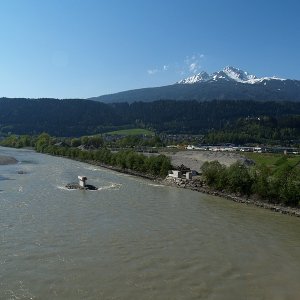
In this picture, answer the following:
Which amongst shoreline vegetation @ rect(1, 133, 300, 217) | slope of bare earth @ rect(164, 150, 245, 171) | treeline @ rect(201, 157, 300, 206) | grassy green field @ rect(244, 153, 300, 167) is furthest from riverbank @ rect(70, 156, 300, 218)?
grassy green field @ rect(244, 153, 300, 167)

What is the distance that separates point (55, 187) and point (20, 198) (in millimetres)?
8589

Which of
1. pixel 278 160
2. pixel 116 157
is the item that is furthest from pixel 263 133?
pixel 278 160

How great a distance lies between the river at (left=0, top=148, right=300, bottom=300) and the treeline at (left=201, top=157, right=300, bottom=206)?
9.93 ft

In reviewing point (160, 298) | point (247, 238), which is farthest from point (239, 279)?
point (247, 238)

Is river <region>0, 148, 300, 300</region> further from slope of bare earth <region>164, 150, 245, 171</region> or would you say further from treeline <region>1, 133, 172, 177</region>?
slope of bare earth <region>164, 150, 245, 171</region>

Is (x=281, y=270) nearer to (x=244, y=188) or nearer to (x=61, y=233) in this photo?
(x=61, y=233)

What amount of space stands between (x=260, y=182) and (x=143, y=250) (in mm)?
20535

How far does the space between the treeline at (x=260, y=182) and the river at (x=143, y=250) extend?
3.03 meters

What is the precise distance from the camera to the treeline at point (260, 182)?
36.0 metres

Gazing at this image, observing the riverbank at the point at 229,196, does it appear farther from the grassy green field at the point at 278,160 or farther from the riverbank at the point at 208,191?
the grassy green field at the point at 278,160

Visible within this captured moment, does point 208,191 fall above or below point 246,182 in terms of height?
below

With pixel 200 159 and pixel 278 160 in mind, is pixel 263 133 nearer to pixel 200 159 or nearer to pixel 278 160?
pixel 200 159

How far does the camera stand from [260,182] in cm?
3922

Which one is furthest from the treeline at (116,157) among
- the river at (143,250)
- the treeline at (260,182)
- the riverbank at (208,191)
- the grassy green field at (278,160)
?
the river at (143,250)
